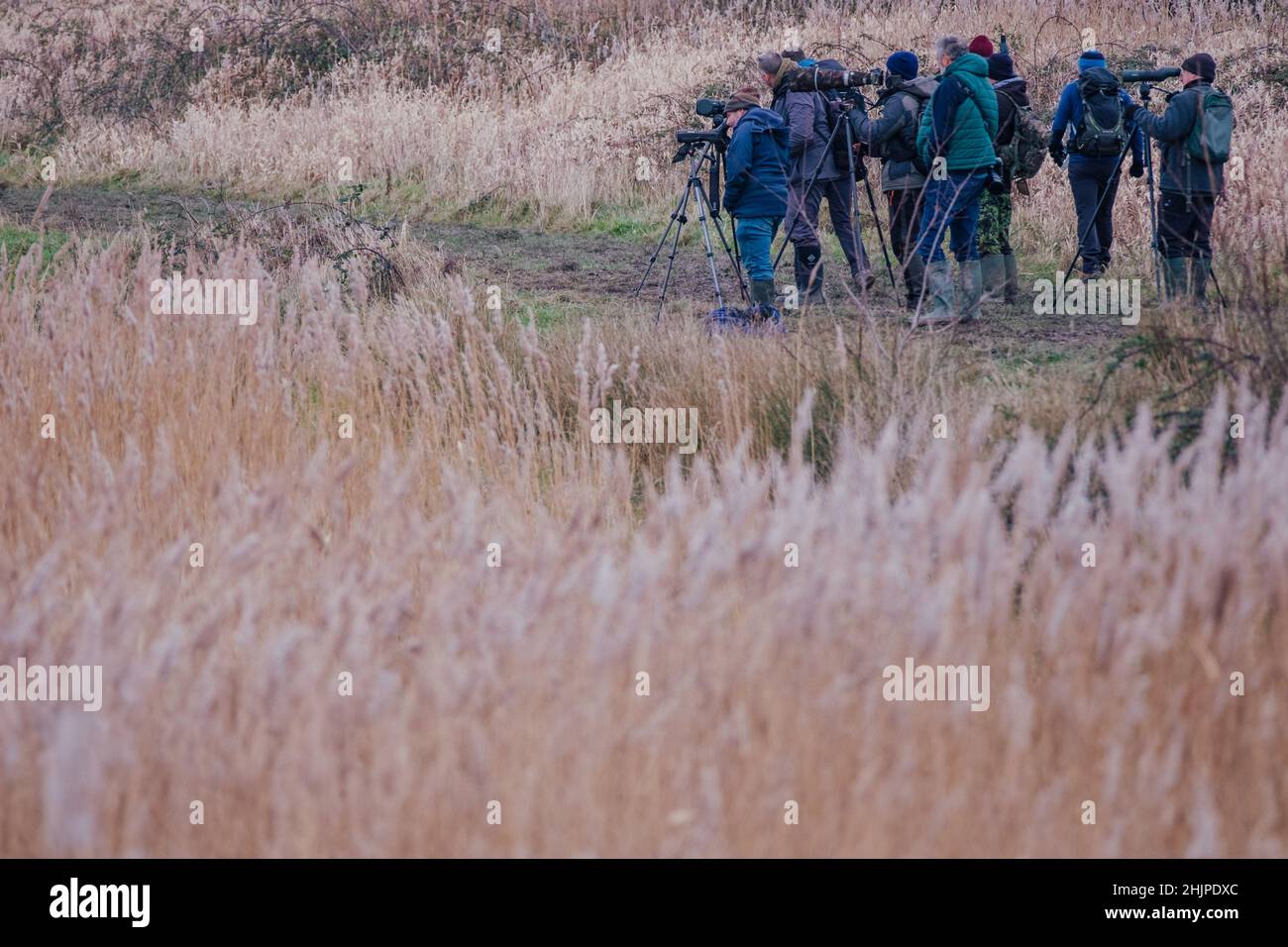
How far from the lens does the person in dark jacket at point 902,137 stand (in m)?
8.75

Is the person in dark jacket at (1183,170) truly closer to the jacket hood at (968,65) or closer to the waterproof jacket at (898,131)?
the jacket hood at (968,65)

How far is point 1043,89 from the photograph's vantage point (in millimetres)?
15977

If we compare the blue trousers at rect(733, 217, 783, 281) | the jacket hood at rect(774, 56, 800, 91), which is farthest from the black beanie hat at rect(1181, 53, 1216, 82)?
the blue trousers at rect(733, 217, 783, 281)

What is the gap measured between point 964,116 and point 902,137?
0.64m

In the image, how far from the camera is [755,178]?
847cm

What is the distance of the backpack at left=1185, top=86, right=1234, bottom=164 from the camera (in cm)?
769

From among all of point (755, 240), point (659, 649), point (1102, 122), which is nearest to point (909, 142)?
point (755, 240)

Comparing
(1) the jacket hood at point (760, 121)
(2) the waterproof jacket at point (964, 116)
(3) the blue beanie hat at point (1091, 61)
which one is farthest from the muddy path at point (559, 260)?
(3) the blue beanie hat at point (1091, 61)

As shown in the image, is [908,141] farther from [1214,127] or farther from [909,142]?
[1214,127]

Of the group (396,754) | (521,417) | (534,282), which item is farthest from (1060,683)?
(534,282)

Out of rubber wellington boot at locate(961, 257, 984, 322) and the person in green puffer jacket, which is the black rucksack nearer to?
the person in green puffer jacket

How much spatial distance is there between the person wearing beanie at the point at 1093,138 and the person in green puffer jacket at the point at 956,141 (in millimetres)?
1104
